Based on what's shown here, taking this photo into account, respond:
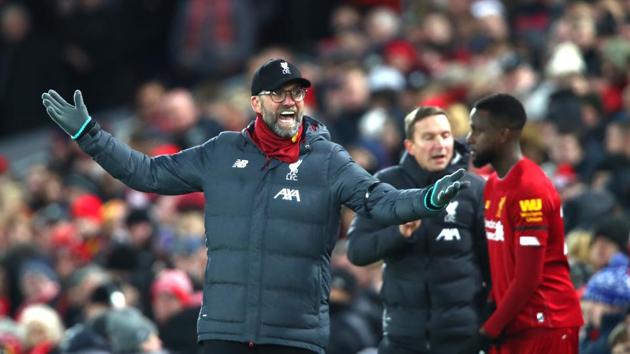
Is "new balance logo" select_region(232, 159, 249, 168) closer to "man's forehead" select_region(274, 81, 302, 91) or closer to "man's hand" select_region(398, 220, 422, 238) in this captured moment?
"man's forehead" select_region(274, 81, 302, 91)

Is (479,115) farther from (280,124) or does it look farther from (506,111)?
(280,124)

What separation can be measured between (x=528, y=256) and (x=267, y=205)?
1.31 meters

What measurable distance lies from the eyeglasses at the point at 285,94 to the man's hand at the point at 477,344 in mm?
1490

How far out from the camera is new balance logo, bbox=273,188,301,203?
7.12m

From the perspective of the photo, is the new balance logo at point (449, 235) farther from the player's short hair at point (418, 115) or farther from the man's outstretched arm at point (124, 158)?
the man's outstretched arm at point (124, 158)

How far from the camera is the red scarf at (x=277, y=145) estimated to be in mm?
7230

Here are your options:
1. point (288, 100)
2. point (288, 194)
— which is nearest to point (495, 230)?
point (288, 194)

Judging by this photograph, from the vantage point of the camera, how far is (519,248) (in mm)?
7496

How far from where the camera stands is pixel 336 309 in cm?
1080

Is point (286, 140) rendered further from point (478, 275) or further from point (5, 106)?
point (5, 106)

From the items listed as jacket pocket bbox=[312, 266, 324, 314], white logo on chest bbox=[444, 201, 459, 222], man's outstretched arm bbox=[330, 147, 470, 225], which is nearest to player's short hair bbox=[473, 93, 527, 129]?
white logo on chest bbox=[444, 201, 459, 222]

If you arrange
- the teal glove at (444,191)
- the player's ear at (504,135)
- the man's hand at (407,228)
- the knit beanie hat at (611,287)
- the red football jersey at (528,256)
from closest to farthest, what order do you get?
the teal glove at (444,191), the red football jersey at (528,256), the player's ear at (504,135), the man's hand at (407,228), the knit beanie hat at (611,287)

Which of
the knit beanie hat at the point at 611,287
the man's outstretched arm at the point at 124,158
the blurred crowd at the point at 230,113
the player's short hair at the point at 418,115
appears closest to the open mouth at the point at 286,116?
the man's outstretched arm at the point at 124,158

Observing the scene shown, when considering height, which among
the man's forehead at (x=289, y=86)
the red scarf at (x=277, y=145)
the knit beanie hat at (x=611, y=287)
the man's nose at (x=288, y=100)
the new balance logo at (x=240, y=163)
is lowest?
the knit beanie hat at (x=611, y=287)
